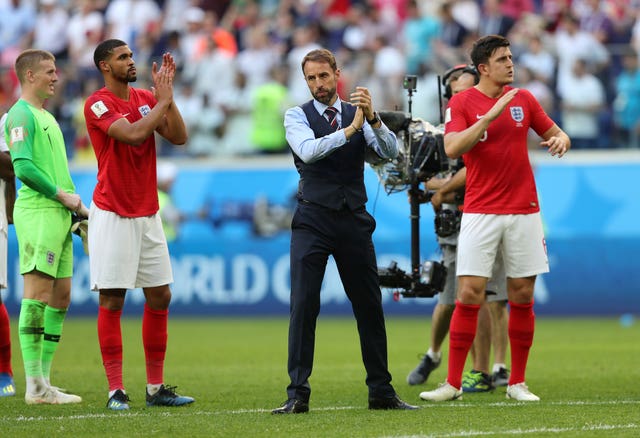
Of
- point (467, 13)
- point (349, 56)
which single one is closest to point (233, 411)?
point (349, 56)

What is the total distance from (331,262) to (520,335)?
9.17 m

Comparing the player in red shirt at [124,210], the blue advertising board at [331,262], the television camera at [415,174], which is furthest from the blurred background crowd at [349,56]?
the player in red shirt at [124,210]

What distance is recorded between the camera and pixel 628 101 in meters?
19.2

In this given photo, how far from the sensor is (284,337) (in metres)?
16.3

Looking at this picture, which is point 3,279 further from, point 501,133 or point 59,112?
point 59,112

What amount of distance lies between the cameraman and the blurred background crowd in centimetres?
794

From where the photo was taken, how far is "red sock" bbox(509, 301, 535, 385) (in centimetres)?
926

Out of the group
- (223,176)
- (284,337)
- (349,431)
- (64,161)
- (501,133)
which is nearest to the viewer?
(349,431)

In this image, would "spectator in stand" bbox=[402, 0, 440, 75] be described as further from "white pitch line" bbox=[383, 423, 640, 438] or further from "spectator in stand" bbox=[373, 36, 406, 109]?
"white pitch line" bbox=[383, 423, 640, 438]

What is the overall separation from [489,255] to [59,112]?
13370 millimetres

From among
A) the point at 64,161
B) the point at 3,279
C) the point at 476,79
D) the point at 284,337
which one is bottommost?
the point at 284,337

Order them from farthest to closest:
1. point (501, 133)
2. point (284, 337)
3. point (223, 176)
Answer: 1. point (223, 176)
2. point (284, 337)
3. point (501, 133)

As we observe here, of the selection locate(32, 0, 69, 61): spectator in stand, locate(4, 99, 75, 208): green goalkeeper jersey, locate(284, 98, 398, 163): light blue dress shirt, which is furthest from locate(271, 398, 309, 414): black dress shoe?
locate(32, 0, 69, 61): spectator in stand

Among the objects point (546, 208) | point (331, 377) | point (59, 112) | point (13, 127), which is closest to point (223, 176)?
point (59, 112)
